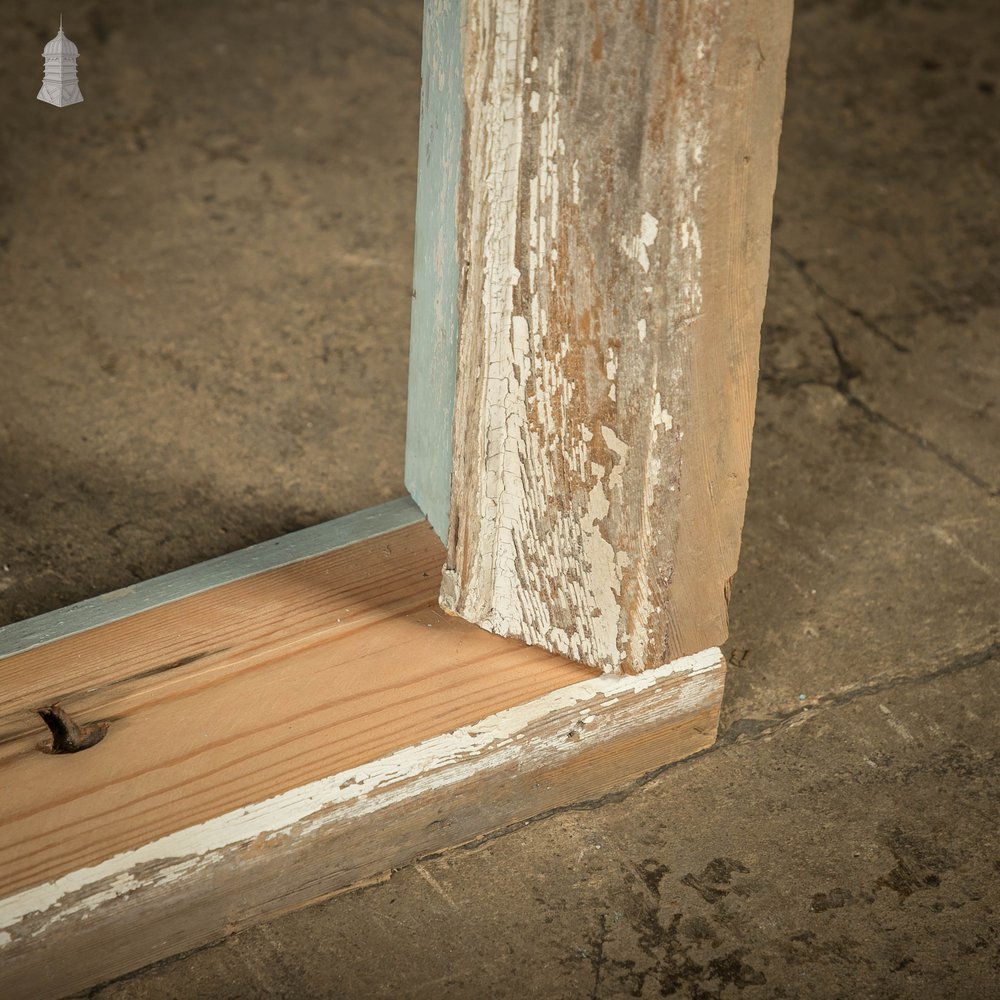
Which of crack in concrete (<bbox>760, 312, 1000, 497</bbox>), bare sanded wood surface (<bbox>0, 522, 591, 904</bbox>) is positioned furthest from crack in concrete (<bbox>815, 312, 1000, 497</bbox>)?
bare sanded wood surface (<bbox>0, 522, 591, 904</bbox>)

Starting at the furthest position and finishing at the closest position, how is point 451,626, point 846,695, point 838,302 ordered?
point 838,302
point 846,695
point 451,626

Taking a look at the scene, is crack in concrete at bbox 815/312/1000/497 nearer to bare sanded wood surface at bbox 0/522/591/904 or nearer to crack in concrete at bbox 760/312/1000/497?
crack in concrete at bbox 760/312/1000/497

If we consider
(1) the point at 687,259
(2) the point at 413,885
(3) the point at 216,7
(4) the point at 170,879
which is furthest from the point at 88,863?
(3) the point at 216,7

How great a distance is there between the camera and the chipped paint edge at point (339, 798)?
1.20m

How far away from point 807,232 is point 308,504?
46.3 inches

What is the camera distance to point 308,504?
192cm

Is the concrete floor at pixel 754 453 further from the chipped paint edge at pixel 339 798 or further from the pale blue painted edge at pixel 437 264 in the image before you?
the pale blue painted edge at pixel 437 264

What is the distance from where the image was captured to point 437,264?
4.19ft

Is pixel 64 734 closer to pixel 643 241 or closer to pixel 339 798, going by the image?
pixel 339 798

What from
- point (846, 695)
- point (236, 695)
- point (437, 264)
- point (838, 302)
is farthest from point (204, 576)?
point (838, 302)

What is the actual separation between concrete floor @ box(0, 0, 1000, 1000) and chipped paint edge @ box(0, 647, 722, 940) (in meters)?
0.14

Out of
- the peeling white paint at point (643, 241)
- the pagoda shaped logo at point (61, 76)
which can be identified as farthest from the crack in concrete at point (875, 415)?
the pagoda shaped logo at point (61, 76)

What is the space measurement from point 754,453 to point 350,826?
3.21 feet

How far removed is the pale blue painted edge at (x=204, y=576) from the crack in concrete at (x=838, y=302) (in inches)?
41.9
